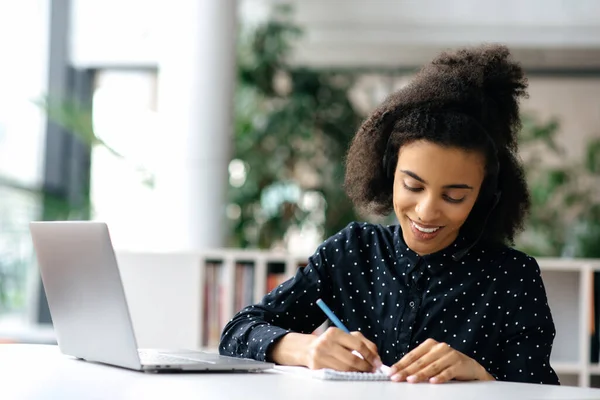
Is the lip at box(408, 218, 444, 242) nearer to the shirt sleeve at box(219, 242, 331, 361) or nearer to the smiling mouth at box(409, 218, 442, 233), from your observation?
the smiling mouth at box(409, 218, 442, 233)

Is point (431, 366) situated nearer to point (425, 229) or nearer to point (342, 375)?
point (342, 375)

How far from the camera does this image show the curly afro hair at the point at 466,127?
6.06ft

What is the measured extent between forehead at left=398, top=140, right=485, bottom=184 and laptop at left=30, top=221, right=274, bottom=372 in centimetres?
45

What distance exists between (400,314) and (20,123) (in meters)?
3.73

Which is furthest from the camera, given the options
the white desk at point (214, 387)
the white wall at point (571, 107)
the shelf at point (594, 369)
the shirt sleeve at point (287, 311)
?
the white wall at point (571, 107)

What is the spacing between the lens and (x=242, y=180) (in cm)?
575

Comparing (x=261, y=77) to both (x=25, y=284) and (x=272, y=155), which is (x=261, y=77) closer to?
(x=272, y=155)

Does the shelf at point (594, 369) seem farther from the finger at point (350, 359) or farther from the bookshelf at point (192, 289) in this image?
the finger at point (350, 359)

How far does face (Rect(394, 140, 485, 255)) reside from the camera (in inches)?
70.1

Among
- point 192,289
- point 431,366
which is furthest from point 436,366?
point 192,289

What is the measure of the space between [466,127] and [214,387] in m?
0.72

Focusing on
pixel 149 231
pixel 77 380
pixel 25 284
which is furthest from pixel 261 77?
pixel 77 380

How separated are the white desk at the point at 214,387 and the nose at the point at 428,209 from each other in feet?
1.10

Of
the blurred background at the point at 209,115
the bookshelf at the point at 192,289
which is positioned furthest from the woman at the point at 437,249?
the blurred background at the point at 209,115
